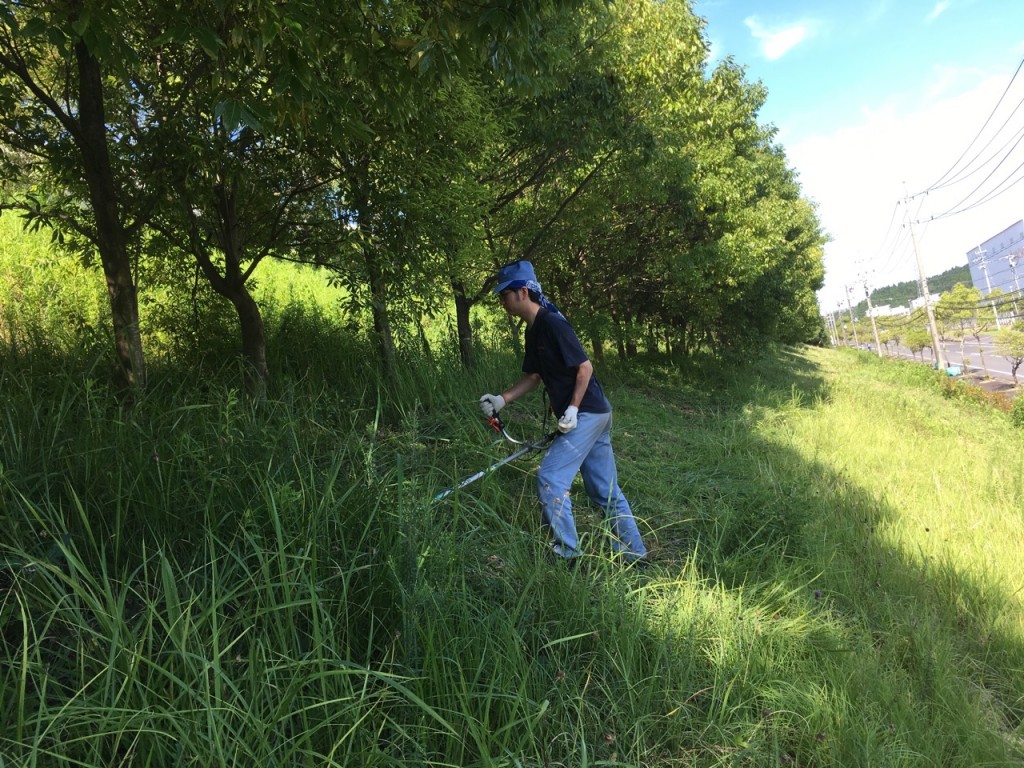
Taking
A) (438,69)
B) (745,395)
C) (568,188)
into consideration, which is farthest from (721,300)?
(438,69)

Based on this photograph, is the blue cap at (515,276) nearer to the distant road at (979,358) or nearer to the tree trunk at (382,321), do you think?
the tree trunk at (382,321)

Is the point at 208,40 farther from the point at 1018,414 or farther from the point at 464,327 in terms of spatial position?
the point at 1018,414

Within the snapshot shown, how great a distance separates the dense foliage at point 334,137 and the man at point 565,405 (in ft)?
4.18

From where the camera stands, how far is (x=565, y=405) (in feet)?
12.1

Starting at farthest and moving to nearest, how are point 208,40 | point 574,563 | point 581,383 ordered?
point 581,383 < point 574,563 < point 208,40

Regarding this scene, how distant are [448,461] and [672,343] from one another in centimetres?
1351

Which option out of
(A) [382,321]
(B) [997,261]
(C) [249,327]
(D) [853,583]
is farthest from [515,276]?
(B) [997,261]

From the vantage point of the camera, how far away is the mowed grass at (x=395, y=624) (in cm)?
157

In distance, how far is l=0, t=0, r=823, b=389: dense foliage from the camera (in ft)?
9.55

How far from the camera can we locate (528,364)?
392 centimetres

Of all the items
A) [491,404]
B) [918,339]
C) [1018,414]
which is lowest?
[1018,414]

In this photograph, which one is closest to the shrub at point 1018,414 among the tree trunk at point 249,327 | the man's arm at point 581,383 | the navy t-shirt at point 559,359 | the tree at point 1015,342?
the navy t-shirt at point 559,359

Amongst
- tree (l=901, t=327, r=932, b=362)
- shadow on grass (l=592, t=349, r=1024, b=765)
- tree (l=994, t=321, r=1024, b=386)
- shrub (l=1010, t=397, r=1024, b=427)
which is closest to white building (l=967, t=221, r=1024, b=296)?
tree (l=901, t=327, r=932, b=362)

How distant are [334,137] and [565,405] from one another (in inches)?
81.9
